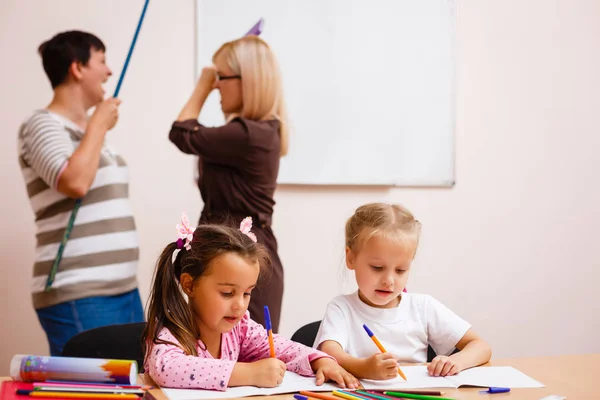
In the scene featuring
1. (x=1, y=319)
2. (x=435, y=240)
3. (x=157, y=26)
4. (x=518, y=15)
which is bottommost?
(x=1, y=319)

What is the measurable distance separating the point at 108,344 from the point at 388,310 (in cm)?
65

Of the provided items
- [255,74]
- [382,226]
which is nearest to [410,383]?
[382,226]

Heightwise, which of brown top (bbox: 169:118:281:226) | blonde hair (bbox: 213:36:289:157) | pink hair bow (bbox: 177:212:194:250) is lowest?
pink hair bow (bbox: 177:212:194:250)

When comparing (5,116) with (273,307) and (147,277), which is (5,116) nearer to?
(147,277)

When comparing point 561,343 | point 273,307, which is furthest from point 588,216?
point 273,307

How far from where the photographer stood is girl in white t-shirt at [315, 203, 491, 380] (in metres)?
1.52

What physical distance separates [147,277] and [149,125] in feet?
2.03

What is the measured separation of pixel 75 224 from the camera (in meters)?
2.08

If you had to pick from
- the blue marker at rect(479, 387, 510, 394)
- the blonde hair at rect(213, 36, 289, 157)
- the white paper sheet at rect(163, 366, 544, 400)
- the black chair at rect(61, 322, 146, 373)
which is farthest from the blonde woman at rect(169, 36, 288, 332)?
the blue marker at rect(479, 387, 510, 394)

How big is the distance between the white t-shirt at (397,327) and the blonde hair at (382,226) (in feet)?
0.47

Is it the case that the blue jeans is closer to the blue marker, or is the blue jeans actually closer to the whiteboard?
the whiteboard

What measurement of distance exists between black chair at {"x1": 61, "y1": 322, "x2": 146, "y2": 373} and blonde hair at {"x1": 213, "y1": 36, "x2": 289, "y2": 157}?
0.83 metres

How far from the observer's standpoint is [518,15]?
3438mm

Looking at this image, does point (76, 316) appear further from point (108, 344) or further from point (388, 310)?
point (388, 310)
